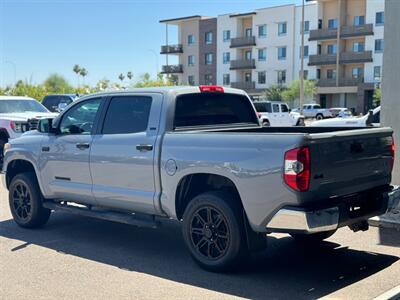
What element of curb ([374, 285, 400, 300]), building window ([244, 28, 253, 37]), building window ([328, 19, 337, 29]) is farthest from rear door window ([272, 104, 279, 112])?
building window ([244, 28, 253, 37])

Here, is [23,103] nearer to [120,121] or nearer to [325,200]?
[120,121]

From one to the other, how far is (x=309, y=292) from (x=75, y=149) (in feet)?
11.6

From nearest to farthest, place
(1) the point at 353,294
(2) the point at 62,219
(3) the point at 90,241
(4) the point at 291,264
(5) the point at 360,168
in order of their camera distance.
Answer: (1) the point at 353,294
(5) the point at 360,168
(4) the point at 291,264
(3) the point at 90,241
(2) the point at 62,219

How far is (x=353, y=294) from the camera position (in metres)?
5.02

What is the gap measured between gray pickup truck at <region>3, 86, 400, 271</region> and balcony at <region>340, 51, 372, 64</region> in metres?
57.1

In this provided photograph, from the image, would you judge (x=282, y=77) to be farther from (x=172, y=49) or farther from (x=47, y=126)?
(x=47, y=126)

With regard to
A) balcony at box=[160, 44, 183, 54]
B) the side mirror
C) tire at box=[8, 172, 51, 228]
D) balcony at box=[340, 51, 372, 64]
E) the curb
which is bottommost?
the curb

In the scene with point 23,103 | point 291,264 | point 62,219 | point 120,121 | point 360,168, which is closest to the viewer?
point 360,168

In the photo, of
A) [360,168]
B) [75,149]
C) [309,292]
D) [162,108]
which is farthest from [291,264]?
[75,149]

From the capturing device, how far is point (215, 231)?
571 centimetres

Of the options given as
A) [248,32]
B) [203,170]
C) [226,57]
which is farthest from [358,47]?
[203,170]

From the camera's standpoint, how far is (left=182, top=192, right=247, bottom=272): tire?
5.48 metres

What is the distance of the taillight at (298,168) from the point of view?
16.0 ft

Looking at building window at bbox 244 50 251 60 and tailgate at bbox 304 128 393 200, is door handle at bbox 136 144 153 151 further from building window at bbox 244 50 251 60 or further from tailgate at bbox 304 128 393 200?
building window at bbox 244 50 251 60
